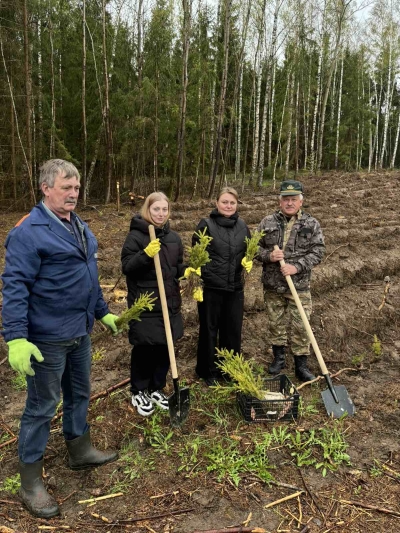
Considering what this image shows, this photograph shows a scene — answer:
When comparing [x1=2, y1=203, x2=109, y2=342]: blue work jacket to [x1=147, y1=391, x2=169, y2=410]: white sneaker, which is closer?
[x1=2, y1=203, x2=109, y2=342]: blue work jacket

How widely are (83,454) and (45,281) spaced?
1.49m

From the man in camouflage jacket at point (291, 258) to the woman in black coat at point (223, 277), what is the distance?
1.32 feet

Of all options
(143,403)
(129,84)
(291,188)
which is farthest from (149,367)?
(129,84)

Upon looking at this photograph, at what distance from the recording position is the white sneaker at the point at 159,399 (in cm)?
376

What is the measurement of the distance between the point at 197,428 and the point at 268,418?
648 mm

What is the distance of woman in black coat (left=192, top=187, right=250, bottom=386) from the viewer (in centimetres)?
395

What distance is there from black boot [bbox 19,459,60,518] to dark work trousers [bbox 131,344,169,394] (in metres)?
1.11

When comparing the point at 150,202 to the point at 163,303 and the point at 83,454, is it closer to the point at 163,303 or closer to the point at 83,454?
the point at 163,303

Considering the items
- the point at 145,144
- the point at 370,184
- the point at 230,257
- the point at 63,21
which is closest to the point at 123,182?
the point at 145,144

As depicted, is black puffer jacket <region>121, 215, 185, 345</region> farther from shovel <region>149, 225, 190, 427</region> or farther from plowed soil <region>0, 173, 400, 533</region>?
plowed soil <region>0, 173, 400, 533</region>

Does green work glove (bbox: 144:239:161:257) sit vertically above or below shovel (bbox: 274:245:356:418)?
above

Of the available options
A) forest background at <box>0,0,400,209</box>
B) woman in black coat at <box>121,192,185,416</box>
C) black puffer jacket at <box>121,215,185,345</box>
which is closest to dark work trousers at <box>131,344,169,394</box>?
woman in black coat at <box>121,192,185,416</box>

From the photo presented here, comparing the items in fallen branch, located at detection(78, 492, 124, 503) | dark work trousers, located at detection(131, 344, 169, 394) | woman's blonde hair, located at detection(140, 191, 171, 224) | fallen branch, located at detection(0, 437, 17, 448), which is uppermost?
woman's blonde hair, located at detection(140, 191, 171, 224)

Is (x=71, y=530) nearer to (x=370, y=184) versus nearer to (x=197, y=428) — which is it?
(x=197, y=428)
